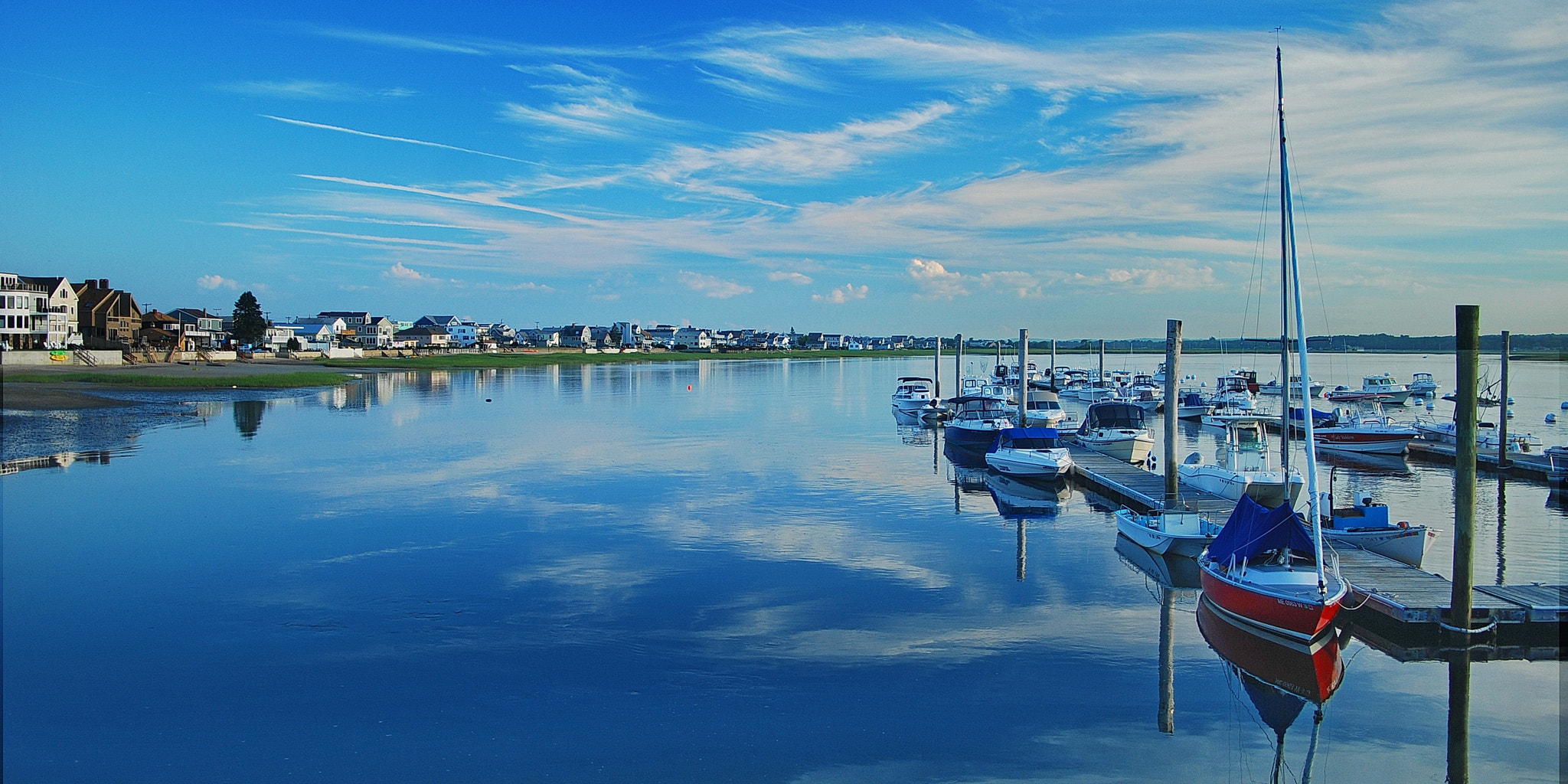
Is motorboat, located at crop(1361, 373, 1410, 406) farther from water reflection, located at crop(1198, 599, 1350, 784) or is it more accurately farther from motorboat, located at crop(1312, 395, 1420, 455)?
water reflection, located at crop(1198, 599, 1350, 784)

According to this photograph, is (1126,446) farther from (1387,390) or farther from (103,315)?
(103,315)

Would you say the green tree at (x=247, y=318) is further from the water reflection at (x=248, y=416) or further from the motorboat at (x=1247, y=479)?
the motorboat at (x=1247, y=479)

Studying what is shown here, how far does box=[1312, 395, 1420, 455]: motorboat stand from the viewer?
44531 mm

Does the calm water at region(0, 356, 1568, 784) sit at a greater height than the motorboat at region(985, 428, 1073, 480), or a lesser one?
lesser

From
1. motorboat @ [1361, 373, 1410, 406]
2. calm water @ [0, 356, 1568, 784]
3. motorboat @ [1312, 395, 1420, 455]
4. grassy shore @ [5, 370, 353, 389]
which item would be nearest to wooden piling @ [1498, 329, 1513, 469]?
calm water @ [0, 356, 1568, 784]

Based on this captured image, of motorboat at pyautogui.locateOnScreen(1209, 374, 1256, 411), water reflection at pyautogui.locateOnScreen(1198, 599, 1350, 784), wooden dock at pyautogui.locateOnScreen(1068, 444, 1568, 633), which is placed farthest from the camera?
motorboat at pyautogui.locateOnScreen(1209, 374, 1256, 411)

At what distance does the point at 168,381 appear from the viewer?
3000 inches

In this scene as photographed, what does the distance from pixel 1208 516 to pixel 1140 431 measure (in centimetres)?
2042

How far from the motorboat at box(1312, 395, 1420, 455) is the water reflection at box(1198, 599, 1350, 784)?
99.2 ft

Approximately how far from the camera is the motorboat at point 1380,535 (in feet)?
70.6

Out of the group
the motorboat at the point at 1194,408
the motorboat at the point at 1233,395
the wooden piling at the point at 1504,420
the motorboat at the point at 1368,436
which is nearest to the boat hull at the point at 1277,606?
the wooden piling at the point at 1504,420

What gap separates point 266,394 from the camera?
250ft

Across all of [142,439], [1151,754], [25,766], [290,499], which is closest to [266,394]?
[142,439]

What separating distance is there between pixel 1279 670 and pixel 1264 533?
239cm
